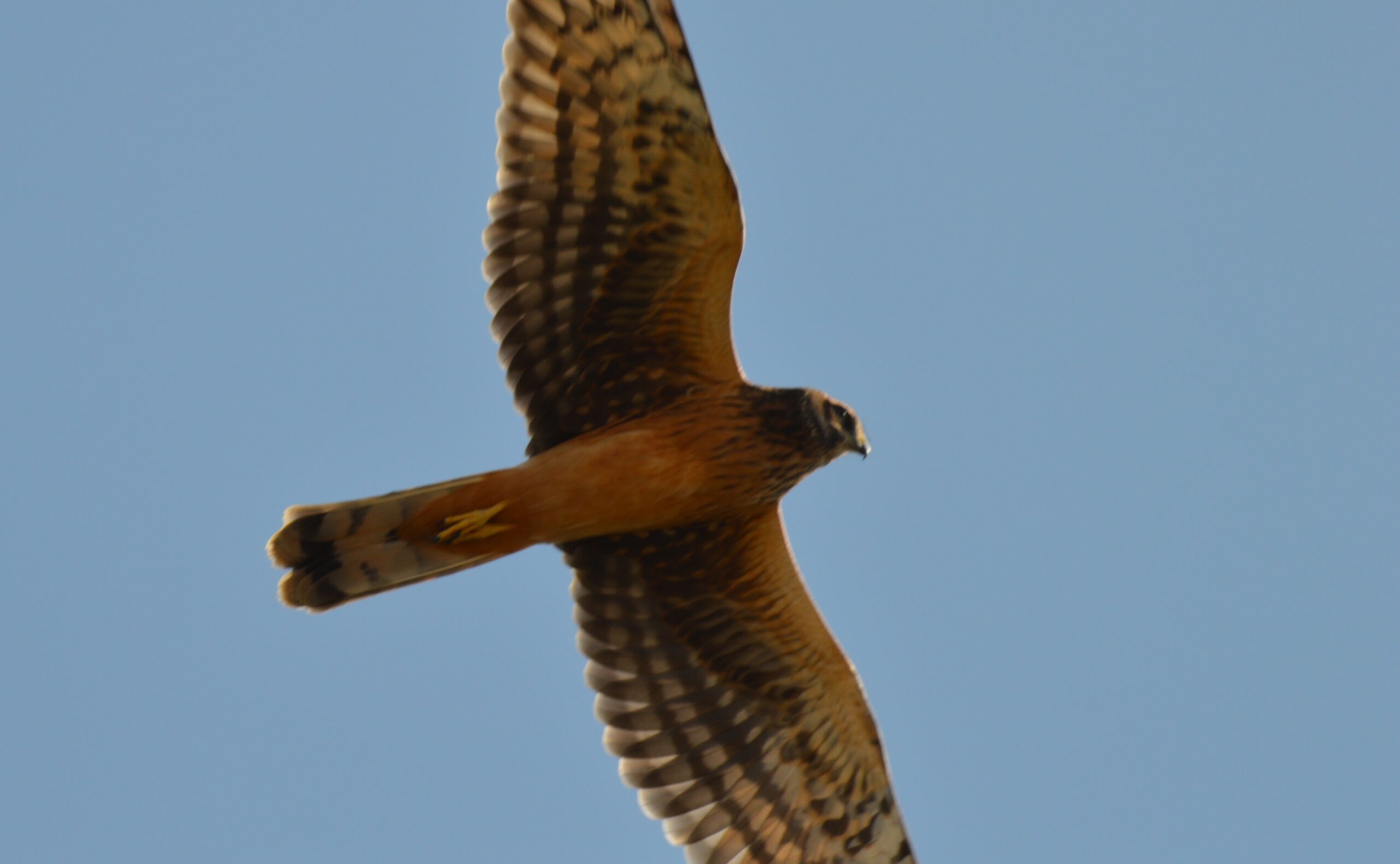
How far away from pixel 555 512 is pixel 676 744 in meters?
2.09

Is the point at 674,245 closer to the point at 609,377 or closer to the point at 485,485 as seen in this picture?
the point at 609,377

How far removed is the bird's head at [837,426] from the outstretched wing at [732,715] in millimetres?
987

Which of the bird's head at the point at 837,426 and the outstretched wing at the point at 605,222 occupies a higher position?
the outstretched wing at the point at 605,222

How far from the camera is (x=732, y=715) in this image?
993cm

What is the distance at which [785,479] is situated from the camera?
29.4 feet

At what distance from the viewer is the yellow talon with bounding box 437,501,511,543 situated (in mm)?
8602

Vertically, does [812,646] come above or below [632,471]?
below

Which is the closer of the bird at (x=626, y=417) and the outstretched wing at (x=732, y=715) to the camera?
the bird at (x=626, y=417)

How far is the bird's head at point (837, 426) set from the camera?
8.94m

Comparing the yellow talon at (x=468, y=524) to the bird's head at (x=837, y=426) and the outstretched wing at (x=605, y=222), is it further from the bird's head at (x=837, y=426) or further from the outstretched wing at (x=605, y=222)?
the bird's head at (x=837, y=426)

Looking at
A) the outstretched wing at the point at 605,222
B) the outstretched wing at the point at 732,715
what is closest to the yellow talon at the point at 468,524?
the outstretched wing at the point at 605,222

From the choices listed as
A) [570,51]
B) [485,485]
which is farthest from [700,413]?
[570,51]

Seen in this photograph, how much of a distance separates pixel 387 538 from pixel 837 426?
274cm

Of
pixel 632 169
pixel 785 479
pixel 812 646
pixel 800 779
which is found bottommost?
pixel 800 779
